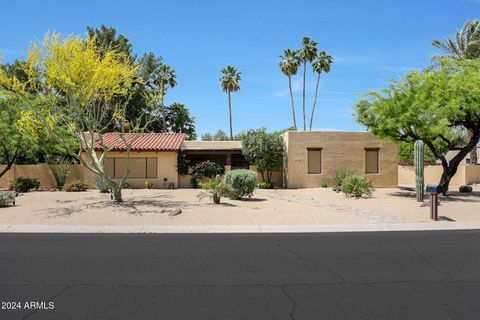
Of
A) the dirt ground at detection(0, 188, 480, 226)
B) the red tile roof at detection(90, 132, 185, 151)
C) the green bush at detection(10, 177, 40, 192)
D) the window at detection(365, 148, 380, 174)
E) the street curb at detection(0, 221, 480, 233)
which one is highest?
the red tile roof at detection(90, 132, 185, 151)

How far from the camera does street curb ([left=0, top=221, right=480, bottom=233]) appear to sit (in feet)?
42.8

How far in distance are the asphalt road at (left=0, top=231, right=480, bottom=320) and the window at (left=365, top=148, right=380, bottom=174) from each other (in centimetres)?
2159

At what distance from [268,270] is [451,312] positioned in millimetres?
2994

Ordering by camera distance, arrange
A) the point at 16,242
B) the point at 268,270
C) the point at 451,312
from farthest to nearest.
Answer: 1. the point at 16,242
2. the point at 268,270
3. the point at 451,312

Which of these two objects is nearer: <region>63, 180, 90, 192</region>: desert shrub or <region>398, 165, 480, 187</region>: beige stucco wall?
<region>63, 180, 90, 192</region>: desert shrub

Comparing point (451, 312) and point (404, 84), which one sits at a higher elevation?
point (404, 84)

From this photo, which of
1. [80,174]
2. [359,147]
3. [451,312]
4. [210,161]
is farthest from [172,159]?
[451,312]

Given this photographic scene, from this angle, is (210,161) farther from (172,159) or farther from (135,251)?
(135,251)

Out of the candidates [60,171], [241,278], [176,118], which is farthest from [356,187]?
[176,118]

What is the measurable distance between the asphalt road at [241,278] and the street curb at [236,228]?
80.3 inches

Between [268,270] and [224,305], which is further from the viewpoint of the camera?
[268,270]

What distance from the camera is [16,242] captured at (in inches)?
414

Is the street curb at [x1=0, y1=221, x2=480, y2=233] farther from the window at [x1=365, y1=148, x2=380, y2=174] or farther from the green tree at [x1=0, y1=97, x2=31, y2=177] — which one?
the window at [x1=365, y1=148, x2=380, y2=174]

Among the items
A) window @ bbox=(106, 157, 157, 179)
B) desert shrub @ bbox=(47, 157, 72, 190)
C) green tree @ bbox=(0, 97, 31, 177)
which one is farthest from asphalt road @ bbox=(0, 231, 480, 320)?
window @ bbox=(106, 157, 157, 179)
